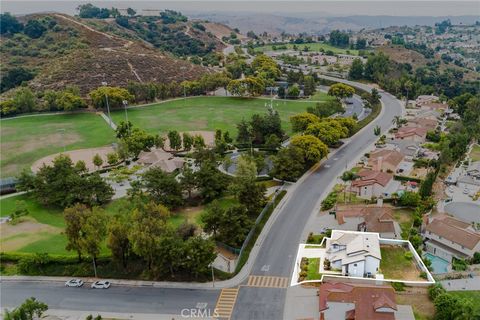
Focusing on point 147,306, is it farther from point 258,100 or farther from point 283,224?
point 258,100

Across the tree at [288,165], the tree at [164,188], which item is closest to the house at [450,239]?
the tree at [288,165]

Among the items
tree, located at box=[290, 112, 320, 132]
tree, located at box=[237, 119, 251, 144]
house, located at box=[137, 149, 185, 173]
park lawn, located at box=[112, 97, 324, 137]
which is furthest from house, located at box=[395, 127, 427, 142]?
house, located at box=[137, 149, 185, 173]

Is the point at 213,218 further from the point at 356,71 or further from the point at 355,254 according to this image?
the point at 356,71

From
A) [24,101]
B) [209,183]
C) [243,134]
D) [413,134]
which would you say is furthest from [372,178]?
[24,101]

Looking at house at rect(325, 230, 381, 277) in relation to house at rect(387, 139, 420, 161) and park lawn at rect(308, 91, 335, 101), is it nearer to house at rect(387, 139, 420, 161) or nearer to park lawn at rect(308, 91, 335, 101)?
house at rect(387, 139, 420, 161)

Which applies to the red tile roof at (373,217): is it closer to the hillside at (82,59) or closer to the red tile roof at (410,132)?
the red tile roof at (410,132)

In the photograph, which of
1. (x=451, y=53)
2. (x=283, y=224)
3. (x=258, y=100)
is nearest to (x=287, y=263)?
(x=283, y=224)
